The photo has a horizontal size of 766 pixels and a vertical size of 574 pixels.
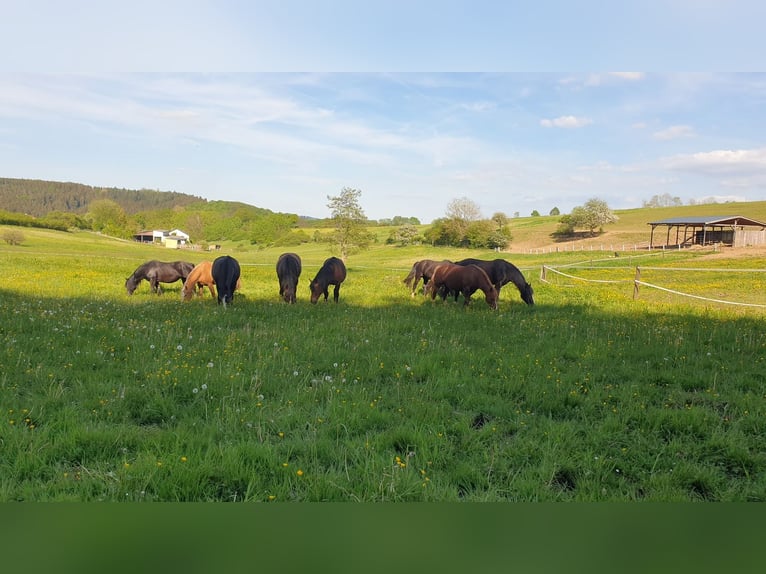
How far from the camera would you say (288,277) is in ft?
46.7

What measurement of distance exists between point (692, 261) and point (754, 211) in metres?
51.8

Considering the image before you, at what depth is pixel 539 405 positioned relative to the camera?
201 inches

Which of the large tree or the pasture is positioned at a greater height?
the large tree

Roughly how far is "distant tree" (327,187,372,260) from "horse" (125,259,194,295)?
17155 mm

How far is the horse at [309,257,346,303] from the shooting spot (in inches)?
556

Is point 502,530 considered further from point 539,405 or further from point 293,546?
point 539,405

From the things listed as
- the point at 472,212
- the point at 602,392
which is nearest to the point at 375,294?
the point at 602,392

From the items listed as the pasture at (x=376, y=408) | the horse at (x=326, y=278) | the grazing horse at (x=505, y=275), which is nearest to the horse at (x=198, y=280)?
the horse at (x=326, y=278)

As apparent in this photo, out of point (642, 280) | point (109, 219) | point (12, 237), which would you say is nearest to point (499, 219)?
point (642, 280)

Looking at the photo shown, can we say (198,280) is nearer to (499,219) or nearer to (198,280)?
(198,280)

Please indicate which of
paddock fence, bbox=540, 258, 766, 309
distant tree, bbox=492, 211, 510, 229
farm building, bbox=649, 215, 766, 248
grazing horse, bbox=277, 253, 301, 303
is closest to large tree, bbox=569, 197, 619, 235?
distant tree, bbox=492, 211, 510, 229

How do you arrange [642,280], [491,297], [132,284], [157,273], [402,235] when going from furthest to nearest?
[402,235] < [642,280] < [157,273] < [132,284] < [491,297]

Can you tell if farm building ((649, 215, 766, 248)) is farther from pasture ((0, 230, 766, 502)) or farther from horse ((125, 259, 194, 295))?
horse ((125, 259, 194, 295))

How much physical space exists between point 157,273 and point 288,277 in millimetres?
5190
